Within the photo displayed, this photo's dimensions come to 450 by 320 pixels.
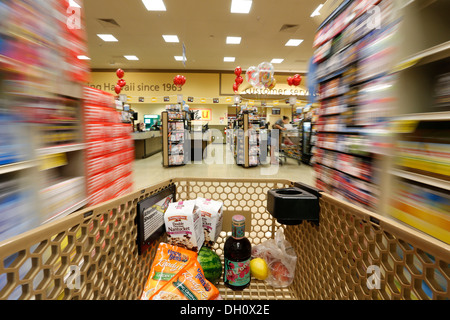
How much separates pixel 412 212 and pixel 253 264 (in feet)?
2.23

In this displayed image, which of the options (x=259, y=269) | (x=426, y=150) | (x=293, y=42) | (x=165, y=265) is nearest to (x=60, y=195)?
(x=165, y=265)

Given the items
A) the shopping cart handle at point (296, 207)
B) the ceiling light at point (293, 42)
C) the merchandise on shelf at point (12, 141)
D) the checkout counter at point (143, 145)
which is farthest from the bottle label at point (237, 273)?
the ceiling light at point (293, 42)

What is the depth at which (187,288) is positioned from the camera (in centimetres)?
73

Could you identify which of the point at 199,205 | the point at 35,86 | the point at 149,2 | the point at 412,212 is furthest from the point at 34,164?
the point at 149,2

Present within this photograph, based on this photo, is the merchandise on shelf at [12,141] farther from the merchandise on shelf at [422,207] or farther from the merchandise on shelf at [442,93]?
the merchandise on shelf at [442,93]

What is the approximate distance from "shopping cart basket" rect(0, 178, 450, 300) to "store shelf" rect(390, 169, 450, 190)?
284 mm

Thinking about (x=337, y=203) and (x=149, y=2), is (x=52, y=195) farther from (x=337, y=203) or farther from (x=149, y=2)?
(x=149, y=2)

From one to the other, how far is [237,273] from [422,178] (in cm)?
79

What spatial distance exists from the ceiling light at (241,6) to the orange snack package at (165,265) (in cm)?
677

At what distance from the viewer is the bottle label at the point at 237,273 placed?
921 mm

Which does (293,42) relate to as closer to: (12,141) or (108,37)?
(108,37)

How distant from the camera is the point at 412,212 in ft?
2.88
